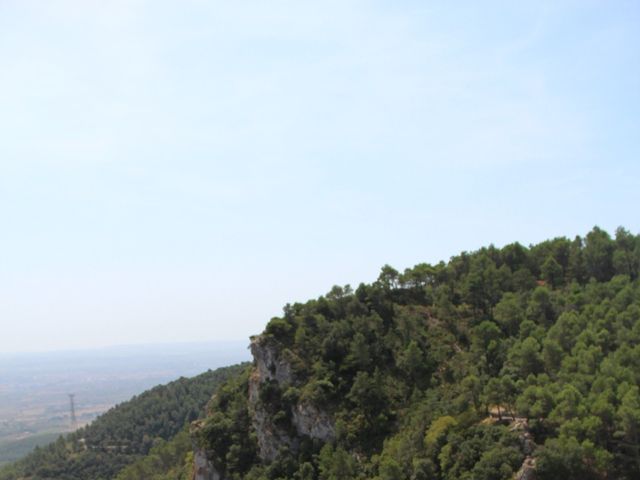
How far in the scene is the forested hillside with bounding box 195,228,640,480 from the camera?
41.0m

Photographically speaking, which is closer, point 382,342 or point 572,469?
point 572,469

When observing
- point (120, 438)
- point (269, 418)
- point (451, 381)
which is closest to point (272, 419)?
point (269, 418)

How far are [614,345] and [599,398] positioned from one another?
13.5m

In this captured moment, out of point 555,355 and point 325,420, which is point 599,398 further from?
point 325,420

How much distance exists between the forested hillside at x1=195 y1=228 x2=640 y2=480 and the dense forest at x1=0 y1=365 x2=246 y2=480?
3847 centimetres

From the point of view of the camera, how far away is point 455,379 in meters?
55.8

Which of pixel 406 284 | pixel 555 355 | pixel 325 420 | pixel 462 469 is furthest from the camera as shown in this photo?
pixel 406 284

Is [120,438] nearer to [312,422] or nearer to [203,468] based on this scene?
[203,468]

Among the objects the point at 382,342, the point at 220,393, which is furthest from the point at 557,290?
the point at 220,393

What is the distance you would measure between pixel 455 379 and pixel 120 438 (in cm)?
9083

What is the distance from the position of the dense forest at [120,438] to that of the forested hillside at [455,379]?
38473mm

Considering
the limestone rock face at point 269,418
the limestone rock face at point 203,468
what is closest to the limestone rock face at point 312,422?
the limestone rock face at point 269,418

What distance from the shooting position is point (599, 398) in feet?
136

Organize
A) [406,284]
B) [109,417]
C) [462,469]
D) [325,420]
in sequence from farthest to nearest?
1. [109,417]
2. [406,284]
3. [325,420]
4. [462,469]
